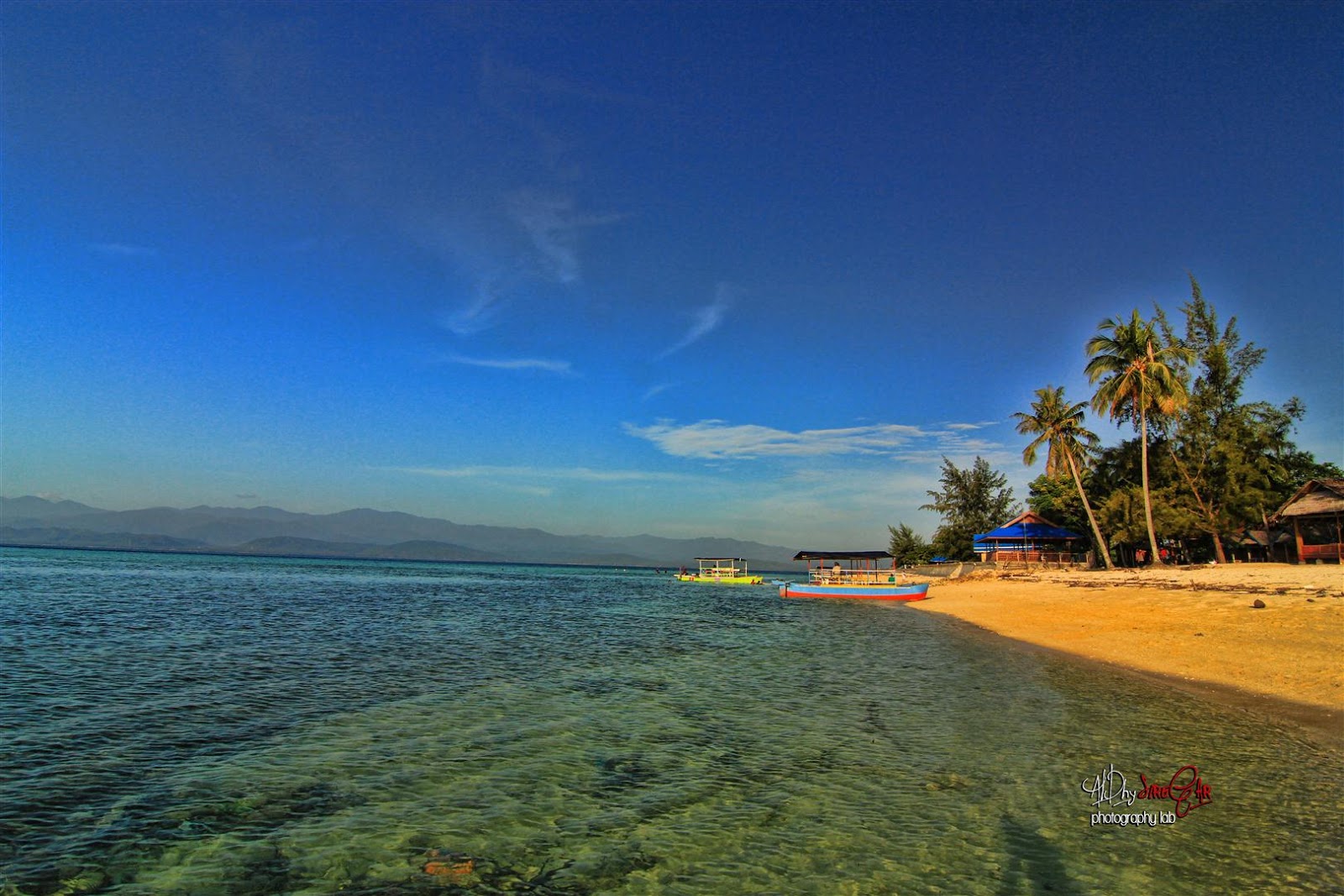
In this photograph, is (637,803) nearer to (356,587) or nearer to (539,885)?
(539,885)

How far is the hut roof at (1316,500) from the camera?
3906cm

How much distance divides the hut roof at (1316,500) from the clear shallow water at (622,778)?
34.0 meters

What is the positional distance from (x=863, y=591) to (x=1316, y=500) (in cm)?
2768

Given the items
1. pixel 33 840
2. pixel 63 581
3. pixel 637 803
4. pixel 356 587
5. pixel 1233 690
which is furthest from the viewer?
pixel 356 587

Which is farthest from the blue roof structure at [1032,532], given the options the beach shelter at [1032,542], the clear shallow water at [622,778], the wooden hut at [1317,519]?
the clear shallow water at [622,778]

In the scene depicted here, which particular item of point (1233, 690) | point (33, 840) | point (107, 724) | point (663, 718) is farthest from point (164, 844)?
point (1233, 690)

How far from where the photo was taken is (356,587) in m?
60.3

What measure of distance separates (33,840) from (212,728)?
15.4ft

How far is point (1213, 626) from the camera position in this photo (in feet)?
68.0

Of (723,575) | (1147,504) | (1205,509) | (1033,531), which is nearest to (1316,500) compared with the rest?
(1205,509)

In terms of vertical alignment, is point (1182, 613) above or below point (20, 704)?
above
